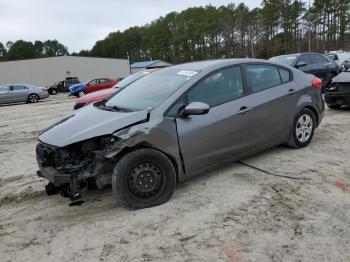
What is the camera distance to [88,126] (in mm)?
4371

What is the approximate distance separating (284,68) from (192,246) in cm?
373

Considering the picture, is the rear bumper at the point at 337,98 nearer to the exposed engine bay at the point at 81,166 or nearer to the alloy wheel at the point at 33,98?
the exposed engine bay at the point at 81,166

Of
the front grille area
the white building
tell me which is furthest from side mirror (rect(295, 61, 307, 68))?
the white building

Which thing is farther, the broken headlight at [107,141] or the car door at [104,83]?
the car door at [104,83]

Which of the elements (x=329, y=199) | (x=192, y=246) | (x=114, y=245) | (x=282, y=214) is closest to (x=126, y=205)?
(x=114, y=245)

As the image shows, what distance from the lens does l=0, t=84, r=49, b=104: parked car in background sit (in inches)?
1049

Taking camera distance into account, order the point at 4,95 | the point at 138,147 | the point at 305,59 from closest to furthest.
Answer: the point at 138,147 → the point at 305,59 → the point at 4,95

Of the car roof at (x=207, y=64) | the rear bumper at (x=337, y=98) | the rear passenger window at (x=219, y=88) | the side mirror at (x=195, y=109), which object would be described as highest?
the car roof at (x=207, y=64)

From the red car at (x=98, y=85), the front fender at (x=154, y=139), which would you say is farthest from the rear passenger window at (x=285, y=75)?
the red car at (x=98, y=85)

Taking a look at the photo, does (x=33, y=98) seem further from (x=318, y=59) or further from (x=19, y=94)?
(x=318, y=59)

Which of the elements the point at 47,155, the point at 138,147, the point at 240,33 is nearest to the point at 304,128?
the point at 138,147

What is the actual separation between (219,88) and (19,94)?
2491 centimetres

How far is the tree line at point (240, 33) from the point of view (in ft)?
232

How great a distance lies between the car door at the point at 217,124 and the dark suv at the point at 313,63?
335 inches
